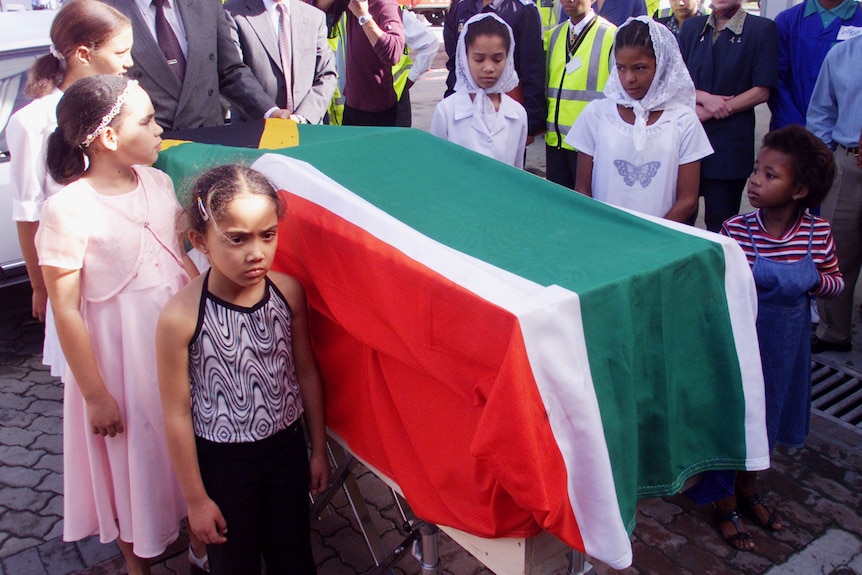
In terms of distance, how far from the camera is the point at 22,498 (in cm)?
300

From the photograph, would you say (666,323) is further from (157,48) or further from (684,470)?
(157,48)

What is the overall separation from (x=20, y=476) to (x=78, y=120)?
1.84m

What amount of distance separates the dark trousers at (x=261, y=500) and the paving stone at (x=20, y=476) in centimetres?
152

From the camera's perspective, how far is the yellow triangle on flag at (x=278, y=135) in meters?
2.62

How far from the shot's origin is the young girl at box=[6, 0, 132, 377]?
242cm

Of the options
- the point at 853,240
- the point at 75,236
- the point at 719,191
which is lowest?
the point at 853,240

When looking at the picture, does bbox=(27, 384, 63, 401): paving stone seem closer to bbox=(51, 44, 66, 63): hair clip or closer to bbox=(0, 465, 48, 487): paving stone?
bbox=(0, 465, 48, 487): paving stone

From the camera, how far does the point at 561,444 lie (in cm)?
145

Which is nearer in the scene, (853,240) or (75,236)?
(75,236)

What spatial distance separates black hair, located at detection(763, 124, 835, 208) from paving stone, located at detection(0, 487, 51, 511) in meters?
2.99

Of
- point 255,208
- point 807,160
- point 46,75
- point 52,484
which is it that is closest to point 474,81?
point 807,160

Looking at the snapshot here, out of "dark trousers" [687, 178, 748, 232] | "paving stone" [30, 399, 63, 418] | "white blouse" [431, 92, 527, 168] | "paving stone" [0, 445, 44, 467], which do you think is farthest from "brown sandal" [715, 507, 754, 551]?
"paving stone" [30, 399, 63, 418]

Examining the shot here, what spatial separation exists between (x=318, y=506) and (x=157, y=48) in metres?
1.84

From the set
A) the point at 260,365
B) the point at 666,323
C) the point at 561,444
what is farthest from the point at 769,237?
the point at 260,365
